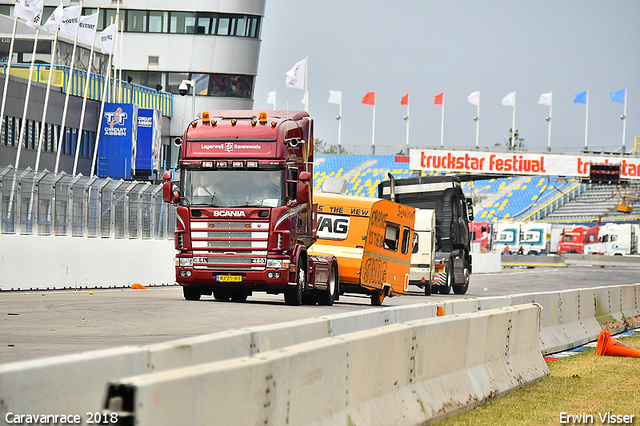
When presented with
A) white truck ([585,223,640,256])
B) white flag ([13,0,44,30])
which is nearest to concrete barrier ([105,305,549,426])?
white flag ([13,0,44,30])

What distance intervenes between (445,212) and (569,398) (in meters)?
24.1

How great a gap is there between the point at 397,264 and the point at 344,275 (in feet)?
8.68

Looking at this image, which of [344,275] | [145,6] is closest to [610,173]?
[145,6]

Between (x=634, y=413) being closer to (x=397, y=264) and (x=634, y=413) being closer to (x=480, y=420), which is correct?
(x=480, y=420)

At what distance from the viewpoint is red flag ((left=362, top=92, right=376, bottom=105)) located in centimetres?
8882

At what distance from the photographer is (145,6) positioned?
69.2m

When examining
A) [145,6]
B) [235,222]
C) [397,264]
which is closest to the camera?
[235,222]

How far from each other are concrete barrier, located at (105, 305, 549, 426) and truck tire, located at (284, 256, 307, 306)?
914 cm

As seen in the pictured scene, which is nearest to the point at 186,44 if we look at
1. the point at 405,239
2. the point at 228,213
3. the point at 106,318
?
the point at 405,239

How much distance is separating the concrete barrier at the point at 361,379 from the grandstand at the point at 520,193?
82171mm

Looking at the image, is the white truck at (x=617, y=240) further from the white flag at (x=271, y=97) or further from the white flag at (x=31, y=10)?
the white flag at (x=31, y=10)

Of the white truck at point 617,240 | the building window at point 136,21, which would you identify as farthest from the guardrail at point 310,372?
the white truck at point 617,240

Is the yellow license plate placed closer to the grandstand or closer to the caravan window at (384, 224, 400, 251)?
the caravan window at (384, 224, 400, 251)

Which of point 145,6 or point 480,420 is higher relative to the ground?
point 145,6
